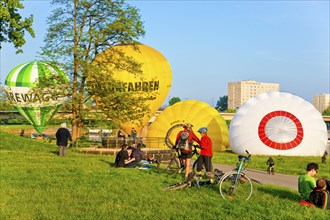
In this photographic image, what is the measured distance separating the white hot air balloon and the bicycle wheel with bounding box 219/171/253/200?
22.5 metres

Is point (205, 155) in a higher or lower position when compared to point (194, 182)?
higher

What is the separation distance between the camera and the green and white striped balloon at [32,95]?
3015cm

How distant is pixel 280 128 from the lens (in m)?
33.2

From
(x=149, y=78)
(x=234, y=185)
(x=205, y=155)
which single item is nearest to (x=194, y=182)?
(x=234, y=185)

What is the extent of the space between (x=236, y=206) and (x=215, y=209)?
56 cm

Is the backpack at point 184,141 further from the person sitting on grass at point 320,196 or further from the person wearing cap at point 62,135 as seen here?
the person wearing cap at point 62,135

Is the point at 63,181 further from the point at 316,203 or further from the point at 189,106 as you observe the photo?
the point at 189,106

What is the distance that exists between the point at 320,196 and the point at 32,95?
28.6 meters

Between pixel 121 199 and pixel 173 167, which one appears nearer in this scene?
pixel 121 199

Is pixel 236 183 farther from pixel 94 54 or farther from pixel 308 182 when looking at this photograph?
pixel 94 54

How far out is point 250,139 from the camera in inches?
1340

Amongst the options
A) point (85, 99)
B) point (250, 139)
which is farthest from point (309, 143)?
point (85, 99)

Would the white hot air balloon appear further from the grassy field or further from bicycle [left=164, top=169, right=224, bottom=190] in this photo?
bicycle [left=164, top=169, right=224, bottom=190]

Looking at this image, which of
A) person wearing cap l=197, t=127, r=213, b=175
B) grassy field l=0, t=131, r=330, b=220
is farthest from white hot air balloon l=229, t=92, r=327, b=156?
person wearing cap l=197, t=127, r=213, b=175
